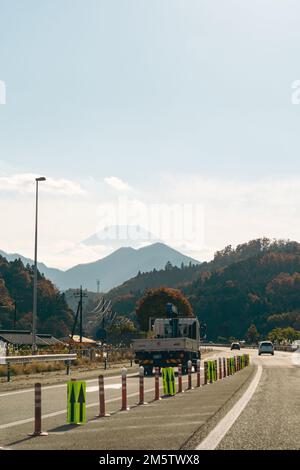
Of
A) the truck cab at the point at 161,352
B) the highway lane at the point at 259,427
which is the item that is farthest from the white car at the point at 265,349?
the highway lane at the point at 259,427

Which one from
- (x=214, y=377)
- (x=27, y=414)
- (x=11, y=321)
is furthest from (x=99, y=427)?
(x=11, y=321)

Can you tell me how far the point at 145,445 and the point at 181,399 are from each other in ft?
32.2

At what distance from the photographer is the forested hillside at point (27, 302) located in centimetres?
15888

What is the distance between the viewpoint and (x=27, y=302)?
171 meters

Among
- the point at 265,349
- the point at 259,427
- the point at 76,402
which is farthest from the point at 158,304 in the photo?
the point at 259,427

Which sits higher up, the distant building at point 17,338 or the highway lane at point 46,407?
the distant building at point 17,338

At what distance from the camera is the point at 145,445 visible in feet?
36.2

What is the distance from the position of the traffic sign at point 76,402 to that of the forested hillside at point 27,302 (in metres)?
142

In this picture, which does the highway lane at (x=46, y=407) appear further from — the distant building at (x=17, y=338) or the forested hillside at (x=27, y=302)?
the forested hillside at (x=27, y=302)

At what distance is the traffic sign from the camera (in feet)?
45.6

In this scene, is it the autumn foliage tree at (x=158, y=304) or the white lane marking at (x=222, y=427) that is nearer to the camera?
the white lane marking at (x=222, y=427)

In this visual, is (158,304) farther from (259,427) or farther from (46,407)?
(259,427)
